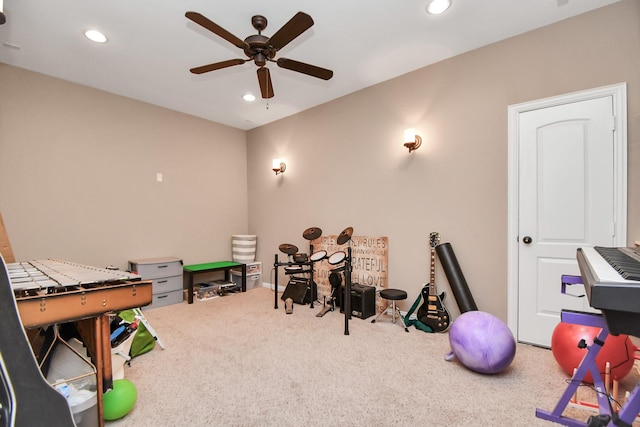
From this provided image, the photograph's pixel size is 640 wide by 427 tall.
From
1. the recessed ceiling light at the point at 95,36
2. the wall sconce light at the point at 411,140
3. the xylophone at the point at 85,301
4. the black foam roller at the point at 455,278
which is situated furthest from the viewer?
the wall sconce light at the point at 411,140

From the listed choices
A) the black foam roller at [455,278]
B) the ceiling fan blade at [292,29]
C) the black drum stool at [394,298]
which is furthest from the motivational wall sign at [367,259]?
the ceiling fan blade at [292,29]

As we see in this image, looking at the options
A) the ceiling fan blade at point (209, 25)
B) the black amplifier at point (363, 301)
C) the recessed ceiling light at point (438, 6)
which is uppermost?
the recessed ceiling light at point (438, 6)

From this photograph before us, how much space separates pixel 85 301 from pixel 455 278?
9.38 ft

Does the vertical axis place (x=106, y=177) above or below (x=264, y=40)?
below

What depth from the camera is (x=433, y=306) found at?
114 inches

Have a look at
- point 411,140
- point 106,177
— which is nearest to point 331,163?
point 411,140

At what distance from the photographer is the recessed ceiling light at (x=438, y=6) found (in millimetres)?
2166

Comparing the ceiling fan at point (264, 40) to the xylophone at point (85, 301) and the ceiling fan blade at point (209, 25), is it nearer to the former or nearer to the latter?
the ceiling fan blade at point (209, 25)

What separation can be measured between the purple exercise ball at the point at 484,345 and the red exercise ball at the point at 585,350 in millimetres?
290

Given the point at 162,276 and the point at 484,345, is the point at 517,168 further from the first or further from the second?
the point at 162,276

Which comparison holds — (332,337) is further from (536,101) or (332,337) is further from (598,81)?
(598,81)

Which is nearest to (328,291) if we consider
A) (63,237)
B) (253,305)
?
(253,305)

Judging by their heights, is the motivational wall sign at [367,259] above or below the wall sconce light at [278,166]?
below

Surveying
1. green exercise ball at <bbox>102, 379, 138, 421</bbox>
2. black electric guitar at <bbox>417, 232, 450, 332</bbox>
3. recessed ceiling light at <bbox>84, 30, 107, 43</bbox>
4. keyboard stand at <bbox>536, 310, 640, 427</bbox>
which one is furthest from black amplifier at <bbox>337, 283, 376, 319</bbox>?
recessed ceiling light at <bbox>84, 30, 107, 43</bbox>
